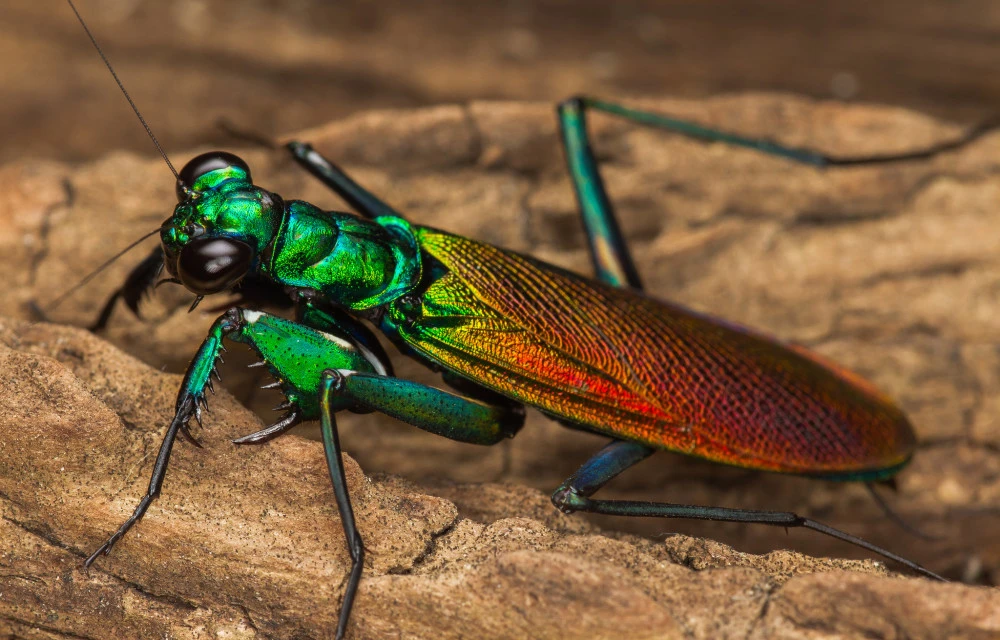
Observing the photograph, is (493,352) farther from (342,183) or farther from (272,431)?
(342,183)

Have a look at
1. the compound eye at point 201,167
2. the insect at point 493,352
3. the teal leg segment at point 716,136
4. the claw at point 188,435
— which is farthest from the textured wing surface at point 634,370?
the teal leg segment at point 716,136

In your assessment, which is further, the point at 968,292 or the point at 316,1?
the point at 316,1

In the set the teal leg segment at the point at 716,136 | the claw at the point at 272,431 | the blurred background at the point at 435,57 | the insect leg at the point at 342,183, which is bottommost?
the claw at the point at 272,431

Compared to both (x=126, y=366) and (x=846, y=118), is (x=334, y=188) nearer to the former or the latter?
(x=126, y=366)

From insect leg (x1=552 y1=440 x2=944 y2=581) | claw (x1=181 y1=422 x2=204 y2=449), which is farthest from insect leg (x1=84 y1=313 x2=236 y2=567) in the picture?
insect leg (x1=552 y1=440 x2=944 y2=581)

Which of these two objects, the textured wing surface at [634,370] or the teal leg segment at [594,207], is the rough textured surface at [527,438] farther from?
the textured wing surface at [634,370]

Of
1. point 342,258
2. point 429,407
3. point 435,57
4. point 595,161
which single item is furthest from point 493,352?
point 435,57

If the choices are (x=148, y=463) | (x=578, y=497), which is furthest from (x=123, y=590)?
(x=578, y=497)

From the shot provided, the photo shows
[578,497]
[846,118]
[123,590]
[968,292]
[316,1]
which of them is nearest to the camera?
[123,590]
